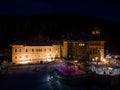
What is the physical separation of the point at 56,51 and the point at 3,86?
24.5m

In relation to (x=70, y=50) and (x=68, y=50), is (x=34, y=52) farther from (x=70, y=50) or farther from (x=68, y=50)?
(x=70, y=50)

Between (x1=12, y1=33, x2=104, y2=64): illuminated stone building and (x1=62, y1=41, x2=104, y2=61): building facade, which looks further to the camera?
(x1=62, y1=41, x2=104, y2=61): building facade

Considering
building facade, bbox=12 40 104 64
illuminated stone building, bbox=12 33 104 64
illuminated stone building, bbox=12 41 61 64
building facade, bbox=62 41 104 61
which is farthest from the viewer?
building facade, bbox=62 41 104 61

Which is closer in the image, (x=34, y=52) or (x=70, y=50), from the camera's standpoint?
(x=34, y=52)

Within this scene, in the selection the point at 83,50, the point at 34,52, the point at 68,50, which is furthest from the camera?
the point at 68,50

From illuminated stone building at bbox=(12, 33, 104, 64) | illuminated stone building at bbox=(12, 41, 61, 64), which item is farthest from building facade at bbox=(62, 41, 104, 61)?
illuminated stone building at bbox=(12, 41, 61, 64)

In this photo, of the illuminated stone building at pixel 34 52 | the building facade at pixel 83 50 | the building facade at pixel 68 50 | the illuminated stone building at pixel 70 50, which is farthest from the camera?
the building facade at pixel 83 50

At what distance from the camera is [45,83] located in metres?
33.9

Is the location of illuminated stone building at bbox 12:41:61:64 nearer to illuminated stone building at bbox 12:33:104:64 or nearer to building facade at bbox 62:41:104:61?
illuminated stone building at bbox 12:33:104:64

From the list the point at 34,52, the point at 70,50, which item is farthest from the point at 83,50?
the point at 34,52

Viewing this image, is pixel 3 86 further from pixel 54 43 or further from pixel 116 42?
pixel 116 42

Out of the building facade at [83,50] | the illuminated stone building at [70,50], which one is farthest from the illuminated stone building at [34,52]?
the building facade at [83,50]

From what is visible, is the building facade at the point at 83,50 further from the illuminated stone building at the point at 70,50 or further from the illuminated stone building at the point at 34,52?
the illuminated stone building at the point at 34,52

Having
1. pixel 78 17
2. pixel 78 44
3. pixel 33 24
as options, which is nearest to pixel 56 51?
pixel 78 44
